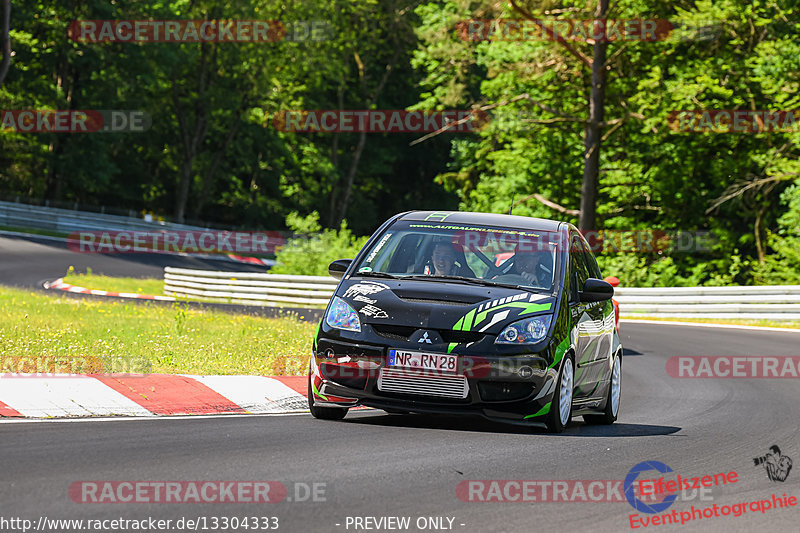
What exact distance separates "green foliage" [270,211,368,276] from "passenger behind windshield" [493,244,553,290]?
23.6m

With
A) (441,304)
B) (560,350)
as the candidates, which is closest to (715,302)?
(560,350)

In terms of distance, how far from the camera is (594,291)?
948 centimetres

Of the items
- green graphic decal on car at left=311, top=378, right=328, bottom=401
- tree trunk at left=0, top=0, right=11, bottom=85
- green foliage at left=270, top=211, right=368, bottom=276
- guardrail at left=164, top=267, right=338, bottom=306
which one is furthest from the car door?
green foliage at left=270, top=211, right=368, bottom=276

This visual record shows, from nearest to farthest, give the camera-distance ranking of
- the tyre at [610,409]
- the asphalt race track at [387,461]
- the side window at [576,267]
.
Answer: the asphalt race track at [387,461] → the side window at [576,267] → the tyre at [610,409]

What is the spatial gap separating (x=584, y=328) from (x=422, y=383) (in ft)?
5.96

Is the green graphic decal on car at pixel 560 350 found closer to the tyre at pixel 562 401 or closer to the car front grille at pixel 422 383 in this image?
the tyre at pixel 562 401

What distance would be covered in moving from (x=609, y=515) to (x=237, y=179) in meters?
66.0

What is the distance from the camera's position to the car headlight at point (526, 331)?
27.6 ft

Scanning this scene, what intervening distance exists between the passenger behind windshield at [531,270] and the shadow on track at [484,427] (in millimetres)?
1149

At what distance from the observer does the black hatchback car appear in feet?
27.4

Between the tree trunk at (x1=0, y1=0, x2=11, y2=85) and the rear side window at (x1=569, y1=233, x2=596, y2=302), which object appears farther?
the tree trunk at (x1=0, y1=0, x2=11, y2=85)

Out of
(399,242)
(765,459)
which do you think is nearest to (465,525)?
(765,459)

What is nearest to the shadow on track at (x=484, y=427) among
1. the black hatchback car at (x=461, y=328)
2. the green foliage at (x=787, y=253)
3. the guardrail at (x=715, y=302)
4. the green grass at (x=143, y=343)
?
the black hatchback car at (x=461, y=328)

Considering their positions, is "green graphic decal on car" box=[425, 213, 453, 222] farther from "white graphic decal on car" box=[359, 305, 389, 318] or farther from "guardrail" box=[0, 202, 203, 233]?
"guardrail" box=[0, 202, 203, 233]
